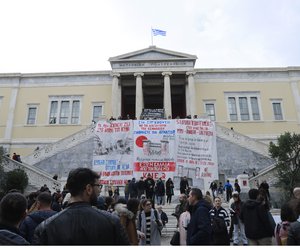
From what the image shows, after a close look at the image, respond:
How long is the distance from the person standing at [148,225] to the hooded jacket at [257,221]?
187 cm

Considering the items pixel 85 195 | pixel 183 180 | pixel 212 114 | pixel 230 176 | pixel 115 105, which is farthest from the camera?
pixel 212 114

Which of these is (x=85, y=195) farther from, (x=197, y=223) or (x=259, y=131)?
(x=259, y=131)

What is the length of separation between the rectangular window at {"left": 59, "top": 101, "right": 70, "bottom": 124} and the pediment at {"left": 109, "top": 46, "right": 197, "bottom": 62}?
7543mm

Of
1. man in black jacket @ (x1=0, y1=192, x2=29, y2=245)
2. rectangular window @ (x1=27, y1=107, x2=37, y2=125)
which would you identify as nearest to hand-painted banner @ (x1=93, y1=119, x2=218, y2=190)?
rectangular window @ (x1=27, y1=107, x2=37, y2=125)

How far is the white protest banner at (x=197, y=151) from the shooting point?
20.4 metres

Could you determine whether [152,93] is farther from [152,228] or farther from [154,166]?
[152,228]

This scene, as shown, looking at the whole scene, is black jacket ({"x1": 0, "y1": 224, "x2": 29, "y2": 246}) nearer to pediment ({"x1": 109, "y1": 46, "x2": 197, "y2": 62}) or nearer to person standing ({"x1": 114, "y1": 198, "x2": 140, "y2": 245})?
person standing ({"x1": 114, "y1": 198, "x2": 140, "y2": 245})

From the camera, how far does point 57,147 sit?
23.2 metres

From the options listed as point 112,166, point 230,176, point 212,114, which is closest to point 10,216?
point 112,166

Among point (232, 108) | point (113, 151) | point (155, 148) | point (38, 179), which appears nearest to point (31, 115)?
point (38, 179)

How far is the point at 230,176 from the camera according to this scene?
22.1 metres

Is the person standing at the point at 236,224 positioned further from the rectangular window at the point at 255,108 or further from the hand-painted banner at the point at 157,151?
the rectangular window at the point at 255,108

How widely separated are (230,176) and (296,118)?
1566 cm

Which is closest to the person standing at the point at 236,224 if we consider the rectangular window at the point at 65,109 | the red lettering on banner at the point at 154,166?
the red lettering on banner at the point at 154,166
